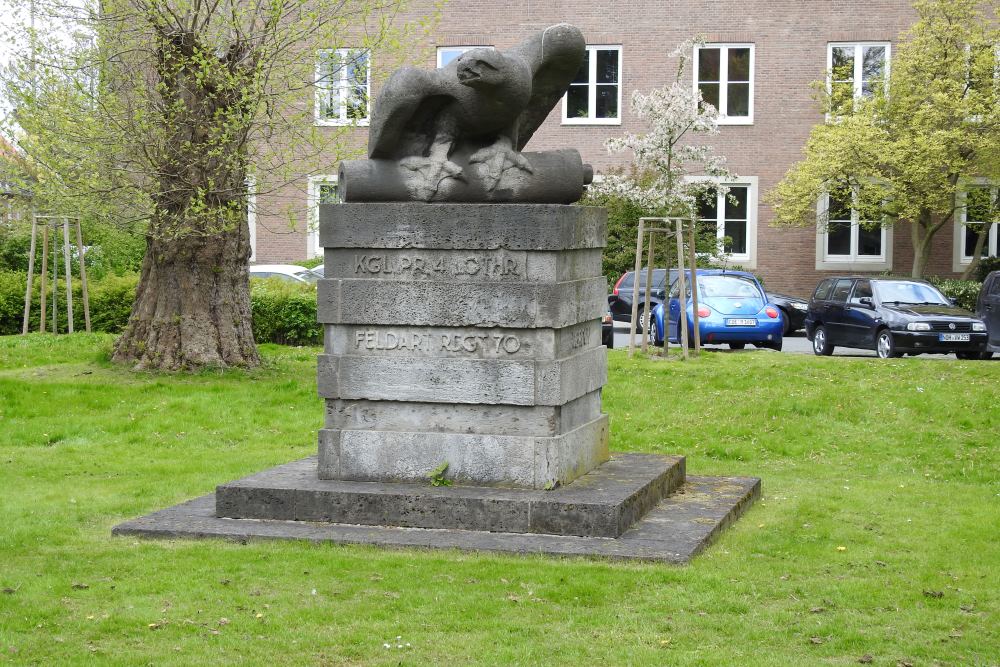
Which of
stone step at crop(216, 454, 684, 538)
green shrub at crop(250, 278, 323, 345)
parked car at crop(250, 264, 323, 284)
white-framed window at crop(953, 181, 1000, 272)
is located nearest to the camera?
stone step at crop(216, 454, 684, 538)

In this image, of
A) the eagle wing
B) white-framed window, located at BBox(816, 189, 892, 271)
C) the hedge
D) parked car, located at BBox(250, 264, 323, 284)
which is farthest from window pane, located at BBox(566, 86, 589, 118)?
the eagle wing

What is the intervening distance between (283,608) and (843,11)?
31770mm

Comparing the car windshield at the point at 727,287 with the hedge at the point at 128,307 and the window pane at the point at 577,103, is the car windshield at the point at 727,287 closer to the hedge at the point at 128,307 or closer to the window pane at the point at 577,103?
the hedge at the point at 128,307

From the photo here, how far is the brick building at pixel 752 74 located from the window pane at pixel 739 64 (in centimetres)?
4

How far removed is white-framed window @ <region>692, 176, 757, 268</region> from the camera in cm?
3628

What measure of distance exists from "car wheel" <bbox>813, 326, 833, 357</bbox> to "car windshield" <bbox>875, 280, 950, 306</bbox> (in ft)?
4.01

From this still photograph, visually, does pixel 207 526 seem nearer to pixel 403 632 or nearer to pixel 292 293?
pixel 403 632

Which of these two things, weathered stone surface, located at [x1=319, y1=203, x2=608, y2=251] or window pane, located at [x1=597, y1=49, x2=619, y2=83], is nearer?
weathered stone surface, located at [x1=319, y1=203, x2=608, y2=251]

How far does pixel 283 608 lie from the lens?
6.83 meters

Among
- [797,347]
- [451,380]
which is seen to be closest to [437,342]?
[451,380]

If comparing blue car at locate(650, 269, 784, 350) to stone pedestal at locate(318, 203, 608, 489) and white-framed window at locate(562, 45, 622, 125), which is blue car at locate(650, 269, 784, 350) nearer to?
white-framed window at locate(562, 45, 622, 125)

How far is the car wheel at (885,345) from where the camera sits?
74.2 ft

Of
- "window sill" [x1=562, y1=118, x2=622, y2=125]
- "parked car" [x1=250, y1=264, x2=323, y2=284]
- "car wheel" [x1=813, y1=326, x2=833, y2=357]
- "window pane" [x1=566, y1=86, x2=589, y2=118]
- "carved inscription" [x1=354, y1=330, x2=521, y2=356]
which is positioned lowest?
"car wheel" [x1=813, y1=326, x2=833, y2=357]

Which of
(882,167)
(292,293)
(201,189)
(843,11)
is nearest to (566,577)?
(201,189)
